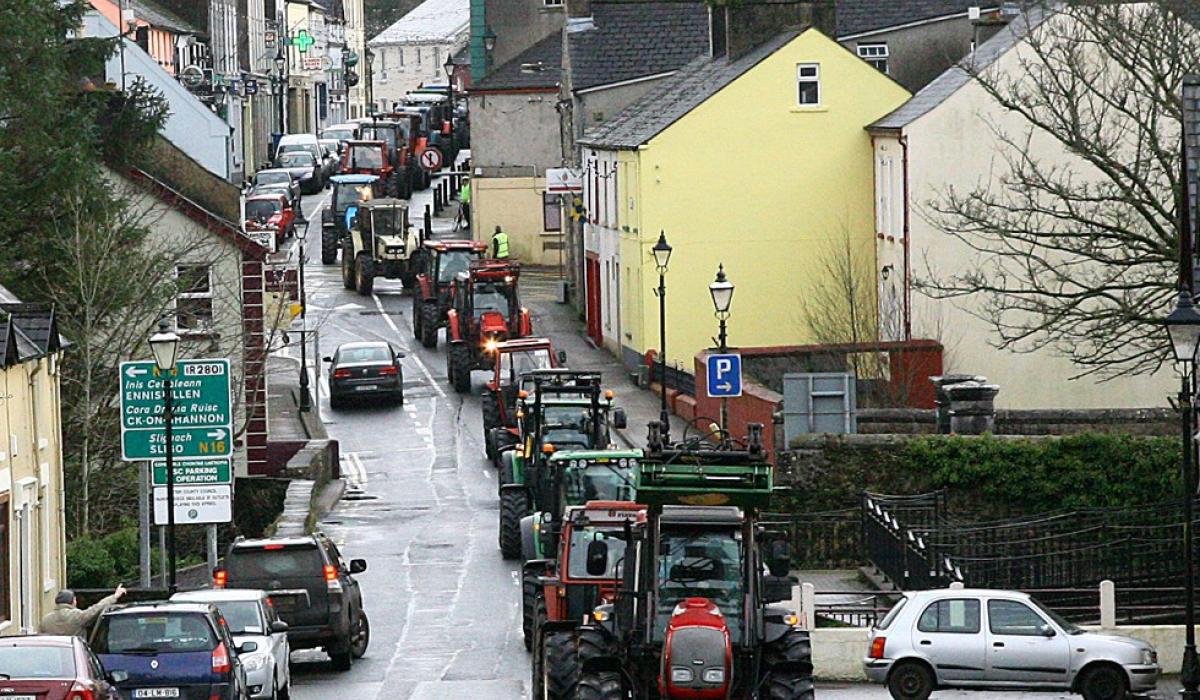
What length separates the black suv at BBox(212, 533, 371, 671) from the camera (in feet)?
95.9

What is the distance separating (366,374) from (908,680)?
106ft

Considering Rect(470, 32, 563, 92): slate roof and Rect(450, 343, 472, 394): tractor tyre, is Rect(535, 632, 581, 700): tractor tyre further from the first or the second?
Rect(470, 32, 563, 92): slate roof

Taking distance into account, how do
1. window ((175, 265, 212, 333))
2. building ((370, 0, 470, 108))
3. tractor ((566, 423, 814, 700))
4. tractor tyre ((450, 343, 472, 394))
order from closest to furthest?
tractor ((566, 423, 814, 700)) < window ((175, 265, 212, 333)) < tractor tyre ((450, 343, 472, 394)) < building ((370, 0, 470, 108))

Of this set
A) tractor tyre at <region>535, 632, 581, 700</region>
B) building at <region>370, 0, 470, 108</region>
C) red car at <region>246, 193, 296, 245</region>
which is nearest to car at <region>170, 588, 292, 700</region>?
tractor tyre at <region>535, 632, 581, 700</region>

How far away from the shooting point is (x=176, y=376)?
31766mm

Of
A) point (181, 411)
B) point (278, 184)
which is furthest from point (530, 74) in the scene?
point (181, 411)

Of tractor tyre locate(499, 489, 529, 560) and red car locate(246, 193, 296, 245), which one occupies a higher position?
red car locate(246, 193, 296, 245)

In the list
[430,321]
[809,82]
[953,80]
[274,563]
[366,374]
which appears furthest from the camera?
[430,321]

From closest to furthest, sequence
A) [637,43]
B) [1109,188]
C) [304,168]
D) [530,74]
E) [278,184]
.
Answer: [1109,188] → [637,43] → [530,74] → [278,184] → [304,168]

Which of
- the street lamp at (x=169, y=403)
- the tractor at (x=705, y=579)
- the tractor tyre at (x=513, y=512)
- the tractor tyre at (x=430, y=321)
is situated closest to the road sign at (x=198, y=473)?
the street lamp at (x=169, y=403)

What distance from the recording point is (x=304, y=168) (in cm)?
10238

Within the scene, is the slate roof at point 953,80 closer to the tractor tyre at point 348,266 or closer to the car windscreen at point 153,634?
the tractor tyre at point 348,266

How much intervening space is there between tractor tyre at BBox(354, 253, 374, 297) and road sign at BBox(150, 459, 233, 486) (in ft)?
139

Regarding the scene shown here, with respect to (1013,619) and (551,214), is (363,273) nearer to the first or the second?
(551,214)
